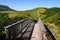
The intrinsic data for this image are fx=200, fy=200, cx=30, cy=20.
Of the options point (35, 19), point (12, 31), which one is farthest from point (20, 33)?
point (35, 19)

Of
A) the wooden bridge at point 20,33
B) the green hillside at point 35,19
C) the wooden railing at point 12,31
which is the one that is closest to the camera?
the wooden railing at point 12,31

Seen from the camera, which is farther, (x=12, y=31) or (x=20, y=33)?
(x=20, y=33)

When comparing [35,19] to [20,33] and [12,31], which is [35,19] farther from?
[12,31]

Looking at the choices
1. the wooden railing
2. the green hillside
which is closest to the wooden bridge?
the wooden railing

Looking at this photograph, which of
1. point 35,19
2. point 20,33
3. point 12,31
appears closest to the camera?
point 12,31

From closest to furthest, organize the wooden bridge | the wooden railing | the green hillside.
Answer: the wooden railing < the wooden bridge < the green hillside

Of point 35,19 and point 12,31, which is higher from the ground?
point 12,31

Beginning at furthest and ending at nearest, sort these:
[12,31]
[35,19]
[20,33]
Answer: [35,19] → [20,33] → [12,31]

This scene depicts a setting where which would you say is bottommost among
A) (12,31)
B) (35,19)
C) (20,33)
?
(35,19)

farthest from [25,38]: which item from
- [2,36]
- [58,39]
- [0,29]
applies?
[58,39]

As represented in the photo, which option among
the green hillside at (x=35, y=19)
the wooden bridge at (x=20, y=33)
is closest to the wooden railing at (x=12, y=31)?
the wooden bridge at (x=20, y=33)

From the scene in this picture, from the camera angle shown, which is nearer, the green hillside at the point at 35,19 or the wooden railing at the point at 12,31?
the wooden railing at the point at 12,31

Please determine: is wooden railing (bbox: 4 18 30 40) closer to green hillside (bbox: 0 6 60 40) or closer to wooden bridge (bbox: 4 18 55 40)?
wooden bridge (bbox: 4 18 55 40)

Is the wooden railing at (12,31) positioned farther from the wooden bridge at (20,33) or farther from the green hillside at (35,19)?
the green hillside at (35,19)
